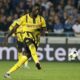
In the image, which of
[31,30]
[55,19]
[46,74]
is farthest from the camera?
[55,19]

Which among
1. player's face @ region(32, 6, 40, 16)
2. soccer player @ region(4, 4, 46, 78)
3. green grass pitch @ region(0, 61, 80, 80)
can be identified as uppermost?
player's face @ region(32, 6, 40, 16)

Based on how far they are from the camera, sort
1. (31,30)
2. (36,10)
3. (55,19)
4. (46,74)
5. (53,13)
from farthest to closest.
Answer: (53,13) < (55,19) < (46,74) < (31,30) < (36,10)

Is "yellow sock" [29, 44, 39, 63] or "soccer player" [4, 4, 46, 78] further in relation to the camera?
"soccer player" [4, 4, 46, 78]

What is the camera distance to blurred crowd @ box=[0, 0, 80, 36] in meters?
21.3

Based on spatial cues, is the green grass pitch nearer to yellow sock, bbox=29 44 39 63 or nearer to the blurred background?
yellow sock, bbox=29 44 39 63

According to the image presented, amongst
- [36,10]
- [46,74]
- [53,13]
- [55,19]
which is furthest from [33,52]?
[53,13]

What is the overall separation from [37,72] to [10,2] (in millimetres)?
7709

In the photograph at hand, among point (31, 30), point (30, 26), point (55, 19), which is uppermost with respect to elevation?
point (30, 26)

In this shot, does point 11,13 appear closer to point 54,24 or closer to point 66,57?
point 54,24

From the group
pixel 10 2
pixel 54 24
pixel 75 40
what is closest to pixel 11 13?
pixel 10 2

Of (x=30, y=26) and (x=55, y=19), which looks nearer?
(x=30, y=26)

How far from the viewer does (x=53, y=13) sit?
871 inches

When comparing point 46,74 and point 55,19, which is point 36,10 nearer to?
point 46,74

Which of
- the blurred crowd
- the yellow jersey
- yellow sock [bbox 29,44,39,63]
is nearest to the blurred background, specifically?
the blurred crowd
